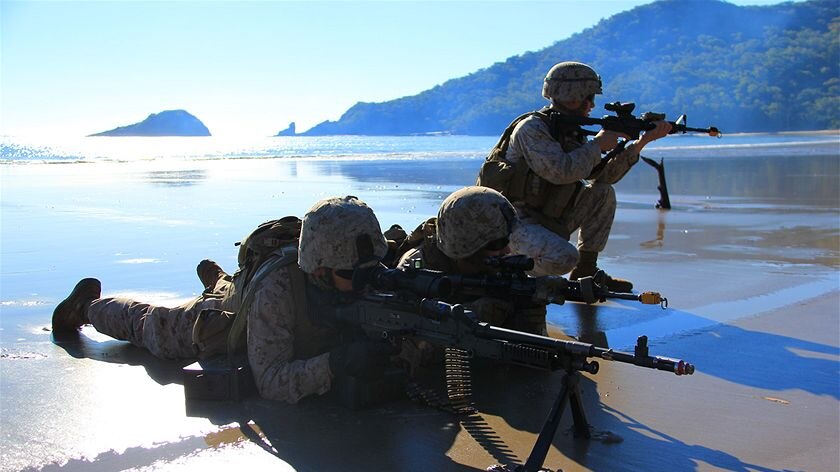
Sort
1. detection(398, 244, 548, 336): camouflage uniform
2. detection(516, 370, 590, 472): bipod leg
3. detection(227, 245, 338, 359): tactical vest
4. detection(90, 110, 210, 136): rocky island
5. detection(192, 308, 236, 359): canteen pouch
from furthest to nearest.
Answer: detection(90, 110, 210, 136): rocky island → detection(398, 244, 548, 336): camouflage uniform → detection(192, 308, 236, 359): canteen pouch → detection(227, 245, 338, 359): tactical vest → detection(516, 370, 590, 472): bipod leg

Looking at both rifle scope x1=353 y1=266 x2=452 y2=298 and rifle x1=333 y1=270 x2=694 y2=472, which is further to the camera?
rifle scope x1=353 y1=266 x2=452 y2=298

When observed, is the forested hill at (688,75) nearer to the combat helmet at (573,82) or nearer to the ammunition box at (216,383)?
the combat helmet at (573,82)

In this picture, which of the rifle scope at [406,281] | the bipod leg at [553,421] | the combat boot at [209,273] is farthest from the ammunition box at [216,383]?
the bipod leg at [553,421]

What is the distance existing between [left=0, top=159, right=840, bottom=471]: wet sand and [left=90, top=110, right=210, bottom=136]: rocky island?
15332cm

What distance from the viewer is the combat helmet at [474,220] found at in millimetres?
4273

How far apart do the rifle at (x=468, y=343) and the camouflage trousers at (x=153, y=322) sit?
1.25 meters

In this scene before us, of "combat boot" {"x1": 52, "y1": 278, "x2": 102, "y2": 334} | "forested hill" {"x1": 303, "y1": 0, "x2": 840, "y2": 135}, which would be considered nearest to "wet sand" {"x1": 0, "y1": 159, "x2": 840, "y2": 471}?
"combat boot" {"x1": 52, "y1": 278, "x2": 102, "y2": 334}

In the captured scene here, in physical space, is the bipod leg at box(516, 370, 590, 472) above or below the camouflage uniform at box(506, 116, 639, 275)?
below

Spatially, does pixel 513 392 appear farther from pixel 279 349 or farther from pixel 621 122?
pixel 621 122

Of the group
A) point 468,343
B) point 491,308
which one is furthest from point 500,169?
point 468,343

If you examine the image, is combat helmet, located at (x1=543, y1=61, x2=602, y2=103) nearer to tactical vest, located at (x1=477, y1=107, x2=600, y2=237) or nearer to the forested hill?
tactical vest, located at (x1=477, y1=107, x2=600, y2=237)

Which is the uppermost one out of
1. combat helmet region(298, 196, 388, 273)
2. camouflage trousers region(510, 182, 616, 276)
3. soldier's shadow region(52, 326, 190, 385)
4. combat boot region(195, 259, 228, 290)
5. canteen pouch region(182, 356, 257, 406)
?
combat helmet region(298, 196, 388, 273)

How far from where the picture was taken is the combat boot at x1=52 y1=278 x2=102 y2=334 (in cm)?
558

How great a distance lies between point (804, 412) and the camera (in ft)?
13.4
